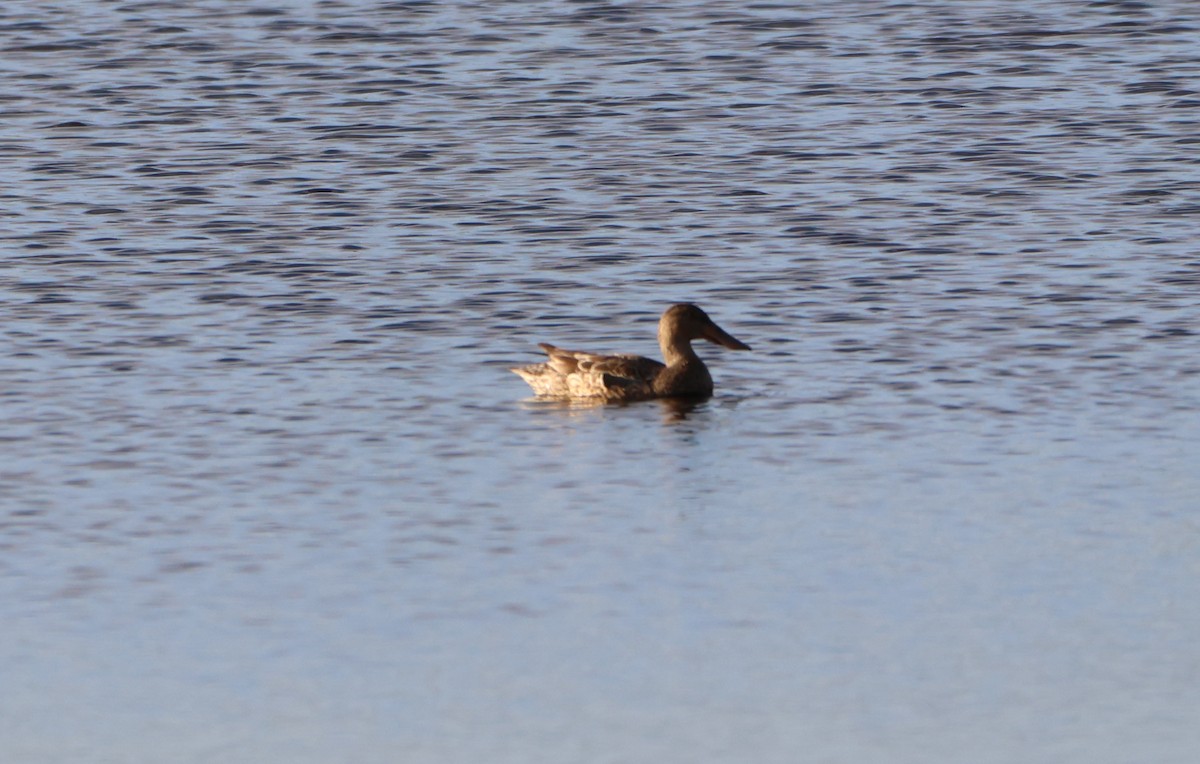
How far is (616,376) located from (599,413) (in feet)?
1.21

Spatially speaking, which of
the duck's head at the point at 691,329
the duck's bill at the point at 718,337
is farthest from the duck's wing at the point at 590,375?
the duck's bill at the point at 718,337

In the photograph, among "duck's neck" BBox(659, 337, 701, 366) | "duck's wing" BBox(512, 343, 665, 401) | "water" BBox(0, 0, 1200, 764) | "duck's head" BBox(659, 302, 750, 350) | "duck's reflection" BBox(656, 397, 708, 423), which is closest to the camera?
"water" BBox(0, 0, 1200, 764)

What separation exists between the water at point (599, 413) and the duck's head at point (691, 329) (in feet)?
1.30

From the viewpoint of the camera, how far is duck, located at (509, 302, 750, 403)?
17.6m

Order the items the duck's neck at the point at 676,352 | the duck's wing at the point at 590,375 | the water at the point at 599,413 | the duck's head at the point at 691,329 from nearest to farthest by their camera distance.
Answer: the water at the point at 599,413, the duck's wing at the point at 590,375, the duck's neck at the point at 676,352, the duck's head at the point at 691,329

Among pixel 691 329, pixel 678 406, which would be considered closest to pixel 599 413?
pixel 678 406

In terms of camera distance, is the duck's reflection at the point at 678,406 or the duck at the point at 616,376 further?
the duck at the point at 616,376

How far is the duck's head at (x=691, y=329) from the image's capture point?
18.4 meters

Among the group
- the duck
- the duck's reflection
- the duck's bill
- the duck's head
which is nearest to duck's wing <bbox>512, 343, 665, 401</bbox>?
the duck

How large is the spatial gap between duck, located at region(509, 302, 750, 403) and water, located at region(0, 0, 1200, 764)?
188 mm

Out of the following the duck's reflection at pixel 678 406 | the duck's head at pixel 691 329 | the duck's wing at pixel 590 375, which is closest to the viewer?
the duck's reflection at pixel 678 406

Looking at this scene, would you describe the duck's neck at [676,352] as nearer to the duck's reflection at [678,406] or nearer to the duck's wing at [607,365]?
the duck's wing at [607,365]

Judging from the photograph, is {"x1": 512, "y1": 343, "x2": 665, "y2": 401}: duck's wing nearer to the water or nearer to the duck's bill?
the water

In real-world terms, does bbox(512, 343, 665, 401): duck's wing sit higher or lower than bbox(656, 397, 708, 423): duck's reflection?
higher
